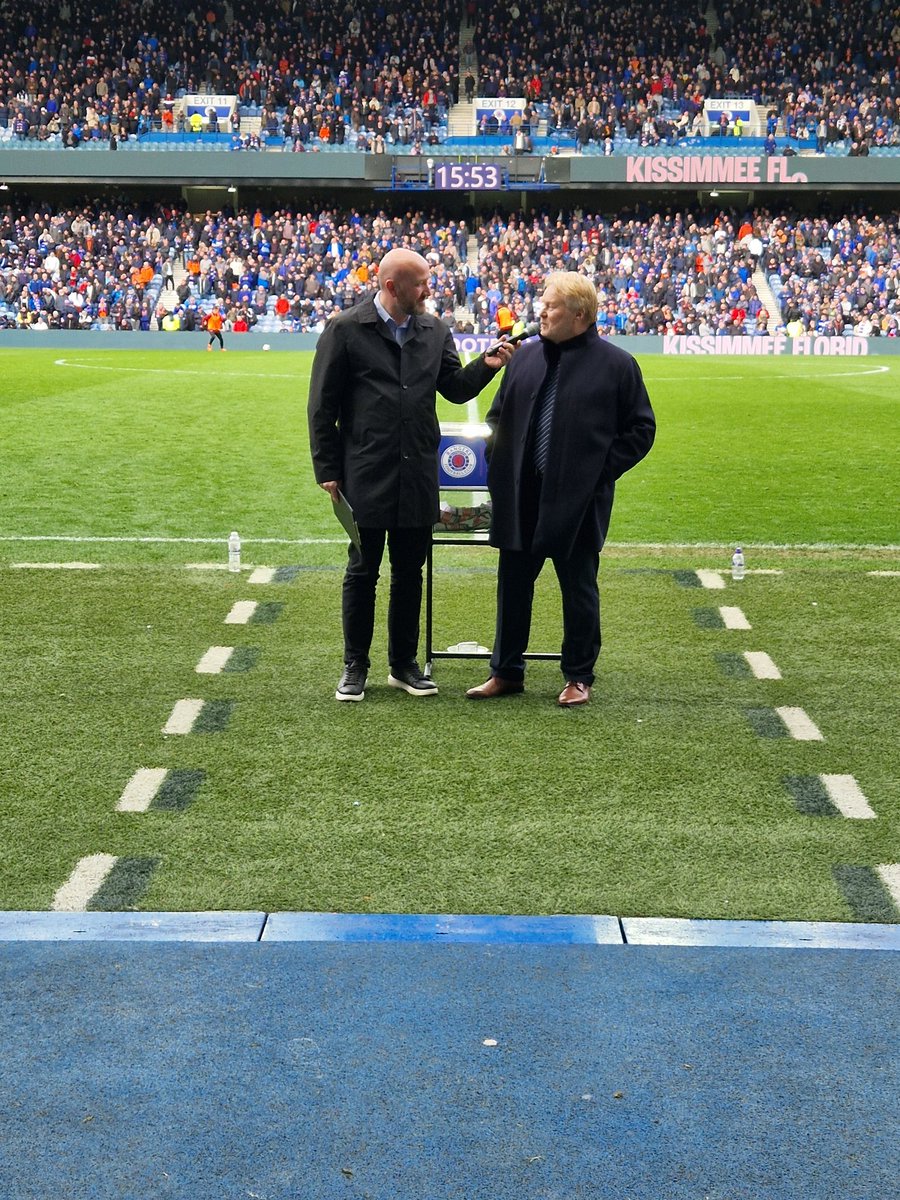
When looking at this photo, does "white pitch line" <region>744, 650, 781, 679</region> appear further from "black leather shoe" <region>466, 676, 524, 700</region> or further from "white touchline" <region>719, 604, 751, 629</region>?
"black leather shoe" <region>466, 676, 524, 700</region>

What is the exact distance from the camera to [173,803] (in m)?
5.24

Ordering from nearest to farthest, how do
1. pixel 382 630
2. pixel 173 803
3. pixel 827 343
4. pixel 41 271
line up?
pixel 173 803, pixel 382 630, pixel 827 343, pixel 41 271

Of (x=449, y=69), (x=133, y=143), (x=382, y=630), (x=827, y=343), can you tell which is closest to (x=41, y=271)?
(x=133, y=143)

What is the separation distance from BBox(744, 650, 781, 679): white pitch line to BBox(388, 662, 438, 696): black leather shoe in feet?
5.18

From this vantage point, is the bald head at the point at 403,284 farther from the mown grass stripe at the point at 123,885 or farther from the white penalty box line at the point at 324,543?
the white penalty box line at the point at 324,543

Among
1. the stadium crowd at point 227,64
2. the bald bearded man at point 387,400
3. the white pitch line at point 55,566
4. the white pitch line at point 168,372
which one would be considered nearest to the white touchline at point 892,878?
the bald bearded man at point 387,400

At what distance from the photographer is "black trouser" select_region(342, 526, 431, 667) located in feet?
21.6

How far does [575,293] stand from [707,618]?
266 cm

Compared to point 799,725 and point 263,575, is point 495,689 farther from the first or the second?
point 263,575

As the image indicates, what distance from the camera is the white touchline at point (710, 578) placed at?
9.09 m

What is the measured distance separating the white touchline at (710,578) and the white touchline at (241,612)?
2.79 metres

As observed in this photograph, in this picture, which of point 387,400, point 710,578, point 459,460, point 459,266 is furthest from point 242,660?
point 459,266

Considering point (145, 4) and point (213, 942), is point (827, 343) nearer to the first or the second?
point (145, 4)

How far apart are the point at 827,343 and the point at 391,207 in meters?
18.1
